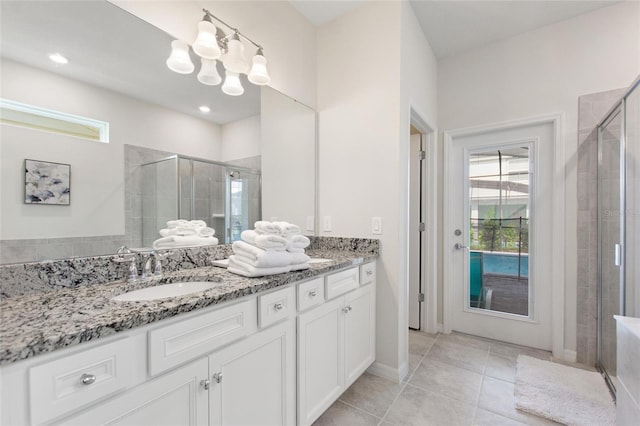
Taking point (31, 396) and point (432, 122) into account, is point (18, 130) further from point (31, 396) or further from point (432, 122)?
point (432, 122)

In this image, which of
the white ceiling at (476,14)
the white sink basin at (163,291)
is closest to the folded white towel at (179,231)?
the white sink basin at (163,291)

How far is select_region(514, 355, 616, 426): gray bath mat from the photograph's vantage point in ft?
5.34

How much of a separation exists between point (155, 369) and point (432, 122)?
2.82 metres

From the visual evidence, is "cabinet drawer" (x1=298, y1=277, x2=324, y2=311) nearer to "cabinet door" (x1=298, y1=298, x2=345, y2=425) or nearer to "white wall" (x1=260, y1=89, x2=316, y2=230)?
"cabinet door" (x1=298, y1=298, x2=345, y2=425)

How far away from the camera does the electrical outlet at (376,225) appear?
6.68ft

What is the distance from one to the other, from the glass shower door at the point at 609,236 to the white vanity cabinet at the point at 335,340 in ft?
5.33

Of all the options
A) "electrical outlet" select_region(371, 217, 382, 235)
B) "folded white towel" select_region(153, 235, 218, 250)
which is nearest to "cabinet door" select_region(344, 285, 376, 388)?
"electrical outlet" select_region(371, 217, 382, 235)

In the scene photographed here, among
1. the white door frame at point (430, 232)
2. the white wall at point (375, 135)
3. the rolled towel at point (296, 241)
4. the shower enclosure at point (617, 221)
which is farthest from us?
the white door frame at point (430, 232)

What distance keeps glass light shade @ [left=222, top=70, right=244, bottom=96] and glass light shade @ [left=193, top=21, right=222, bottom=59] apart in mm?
194

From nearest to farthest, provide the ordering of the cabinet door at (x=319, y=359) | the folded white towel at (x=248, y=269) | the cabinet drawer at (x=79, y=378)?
the cabinet drawer at (x=79, y=378) < the folded white towel at (x=248, y=269) < the cabinet door at (x=319, y=359)

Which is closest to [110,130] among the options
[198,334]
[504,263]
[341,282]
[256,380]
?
[198,334]

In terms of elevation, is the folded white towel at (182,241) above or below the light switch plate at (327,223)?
below

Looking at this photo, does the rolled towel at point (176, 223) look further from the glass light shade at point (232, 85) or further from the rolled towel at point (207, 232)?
the glass light shade at point (232, 85)

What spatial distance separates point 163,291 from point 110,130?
2.46 feet
